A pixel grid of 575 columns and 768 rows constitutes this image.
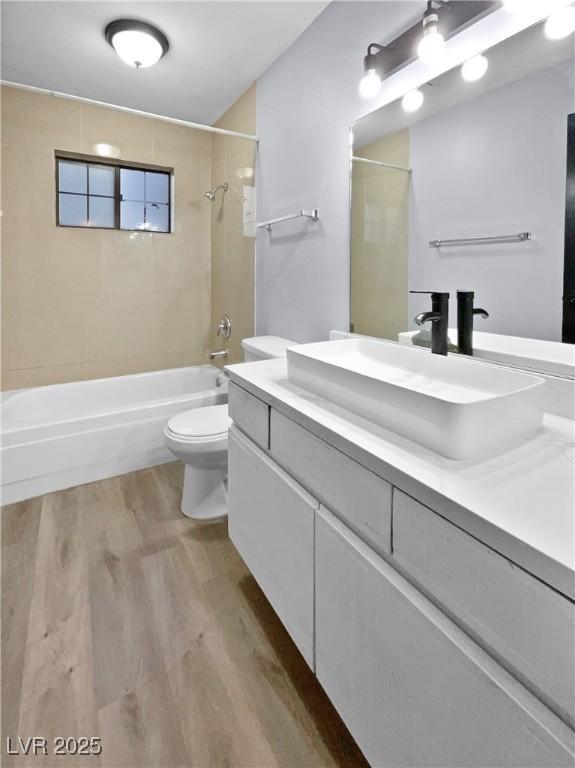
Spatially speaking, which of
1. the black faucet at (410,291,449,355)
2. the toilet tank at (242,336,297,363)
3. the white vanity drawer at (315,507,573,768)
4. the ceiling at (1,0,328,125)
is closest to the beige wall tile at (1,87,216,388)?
the ceiling at (1,0,328,125)

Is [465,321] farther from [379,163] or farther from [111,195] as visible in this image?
[111,195]

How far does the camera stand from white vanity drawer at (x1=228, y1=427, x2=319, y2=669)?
1094mm

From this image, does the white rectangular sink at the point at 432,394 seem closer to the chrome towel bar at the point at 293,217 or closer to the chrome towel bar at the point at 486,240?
the chrome towel bar at the point at 486,240

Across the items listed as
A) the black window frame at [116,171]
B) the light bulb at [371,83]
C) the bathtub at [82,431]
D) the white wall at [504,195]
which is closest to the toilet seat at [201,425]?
the bathtub at [82,431]

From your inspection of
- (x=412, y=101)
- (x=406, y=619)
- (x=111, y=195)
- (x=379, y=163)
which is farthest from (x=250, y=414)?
(x=111, y=195)

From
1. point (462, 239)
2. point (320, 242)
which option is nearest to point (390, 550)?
point (462, 239)

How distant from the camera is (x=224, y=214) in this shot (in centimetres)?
322

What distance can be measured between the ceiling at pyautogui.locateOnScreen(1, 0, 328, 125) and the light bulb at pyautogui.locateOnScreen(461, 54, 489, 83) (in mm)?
1064

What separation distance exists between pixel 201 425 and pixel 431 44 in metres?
1.72

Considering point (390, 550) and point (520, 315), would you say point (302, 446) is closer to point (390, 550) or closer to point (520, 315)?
point (390, 550)

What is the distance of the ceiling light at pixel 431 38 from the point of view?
4.44ft

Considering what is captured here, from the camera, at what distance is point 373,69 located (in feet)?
5.38

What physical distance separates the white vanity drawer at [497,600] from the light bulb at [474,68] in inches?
51.5

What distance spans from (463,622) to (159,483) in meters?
2.09
